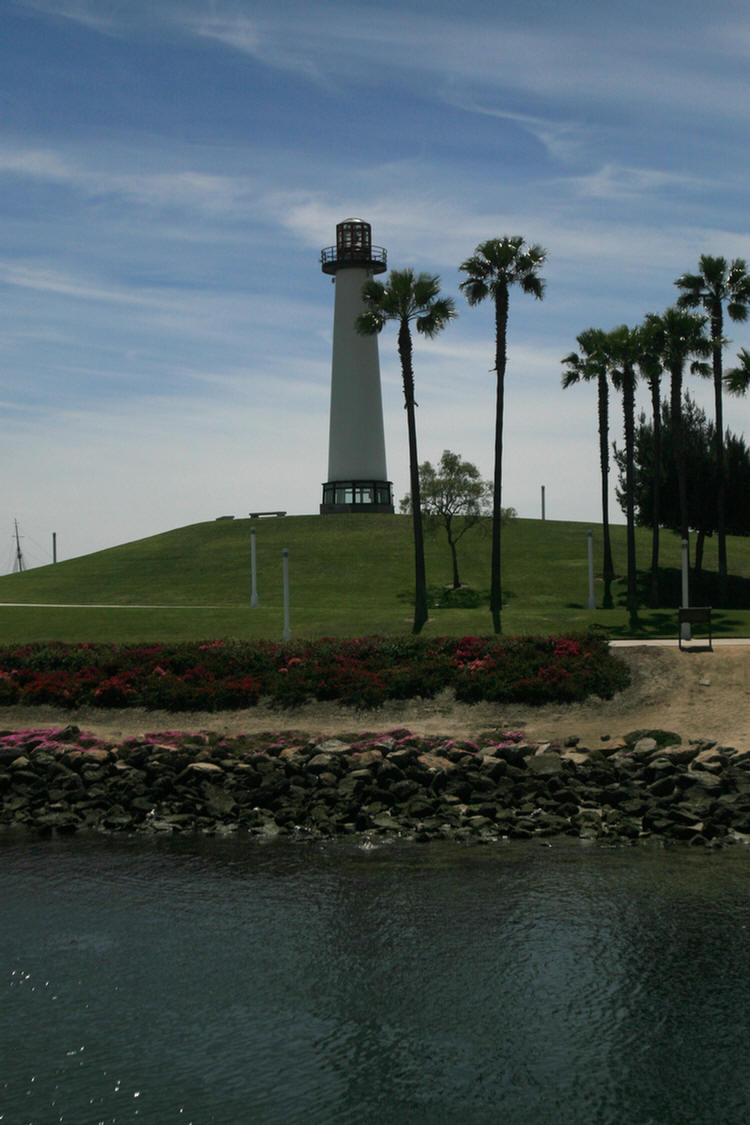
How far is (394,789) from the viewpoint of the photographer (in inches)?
862

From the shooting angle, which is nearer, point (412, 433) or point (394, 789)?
point (394, 789)

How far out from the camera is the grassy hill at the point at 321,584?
41.0 metres

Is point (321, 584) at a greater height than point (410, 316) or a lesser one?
lesser

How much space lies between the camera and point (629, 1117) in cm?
1055

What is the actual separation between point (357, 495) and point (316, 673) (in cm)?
5107

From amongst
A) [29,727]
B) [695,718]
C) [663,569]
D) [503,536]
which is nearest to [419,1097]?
[695,718]

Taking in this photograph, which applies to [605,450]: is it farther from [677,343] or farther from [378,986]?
[378,986]

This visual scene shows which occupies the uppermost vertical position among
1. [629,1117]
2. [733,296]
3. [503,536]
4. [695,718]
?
[733,296]

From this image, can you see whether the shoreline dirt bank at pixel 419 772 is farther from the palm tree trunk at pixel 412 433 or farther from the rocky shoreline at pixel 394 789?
the palm tree trunk at pixel 412 433

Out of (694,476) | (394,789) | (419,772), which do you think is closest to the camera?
(394,789)

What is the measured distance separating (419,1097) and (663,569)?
178ft

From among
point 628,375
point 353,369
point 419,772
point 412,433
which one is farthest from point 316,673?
point 353,369

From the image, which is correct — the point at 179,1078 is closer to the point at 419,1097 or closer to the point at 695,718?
the point at 419,1097

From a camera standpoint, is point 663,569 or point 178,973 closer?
point 178,973
